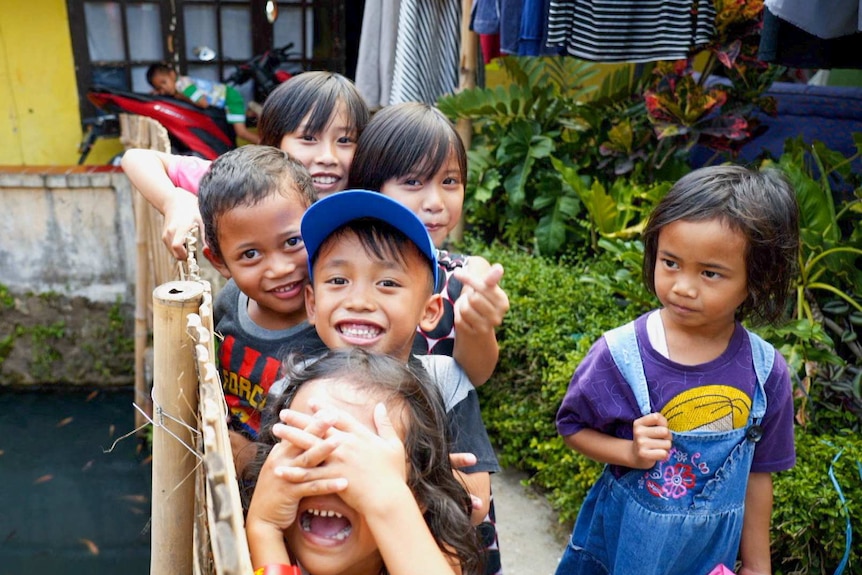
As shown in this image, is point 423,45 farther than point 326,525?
Yes

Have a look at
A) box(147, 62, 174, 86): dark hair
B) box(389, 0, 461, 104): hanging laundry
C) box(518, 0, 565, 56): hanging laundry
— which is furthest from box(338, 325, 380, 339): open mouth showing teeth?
box(147, 62, 174, 86): dark hair

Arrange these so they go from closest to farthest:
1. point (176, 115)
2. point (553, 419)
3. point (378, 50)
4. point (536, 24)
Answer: point (553, 419) → point (536, 24) → point (378, 50) → point (176, 115)

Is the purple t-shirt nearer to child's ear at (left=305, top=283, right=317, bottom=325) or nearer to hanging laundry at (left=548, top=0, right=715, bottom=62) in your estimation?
child's ear at (left=305, top=283, right=317, bottom=325)

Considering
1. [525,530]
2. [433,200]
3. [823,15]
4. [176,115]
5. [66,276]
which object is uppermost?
[823,15]

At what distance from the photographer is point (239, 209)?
1600mm

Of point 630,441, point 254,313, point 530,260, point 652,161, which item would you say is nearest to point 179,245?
point 254,313

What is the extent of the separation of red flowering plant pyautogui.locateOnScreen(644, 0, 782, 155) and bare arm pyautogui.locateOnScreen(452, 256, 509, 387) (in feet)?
9.54

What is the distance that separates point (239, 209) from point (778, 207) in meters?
1.24

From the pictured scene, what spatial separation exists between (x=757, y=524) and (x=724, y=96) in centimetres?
292

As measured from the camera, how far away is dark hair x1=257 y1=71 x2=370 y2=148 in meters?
2.06

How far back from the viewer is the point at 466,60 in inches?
192

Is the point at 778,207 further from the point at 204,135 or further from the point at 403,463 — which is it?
the point at 204,135

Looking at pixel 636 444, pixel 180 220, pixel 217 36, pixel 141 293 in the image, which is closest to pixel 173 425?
pixel 180 220

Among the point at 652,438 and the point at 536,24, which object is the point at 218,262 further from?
the point at 536,24
